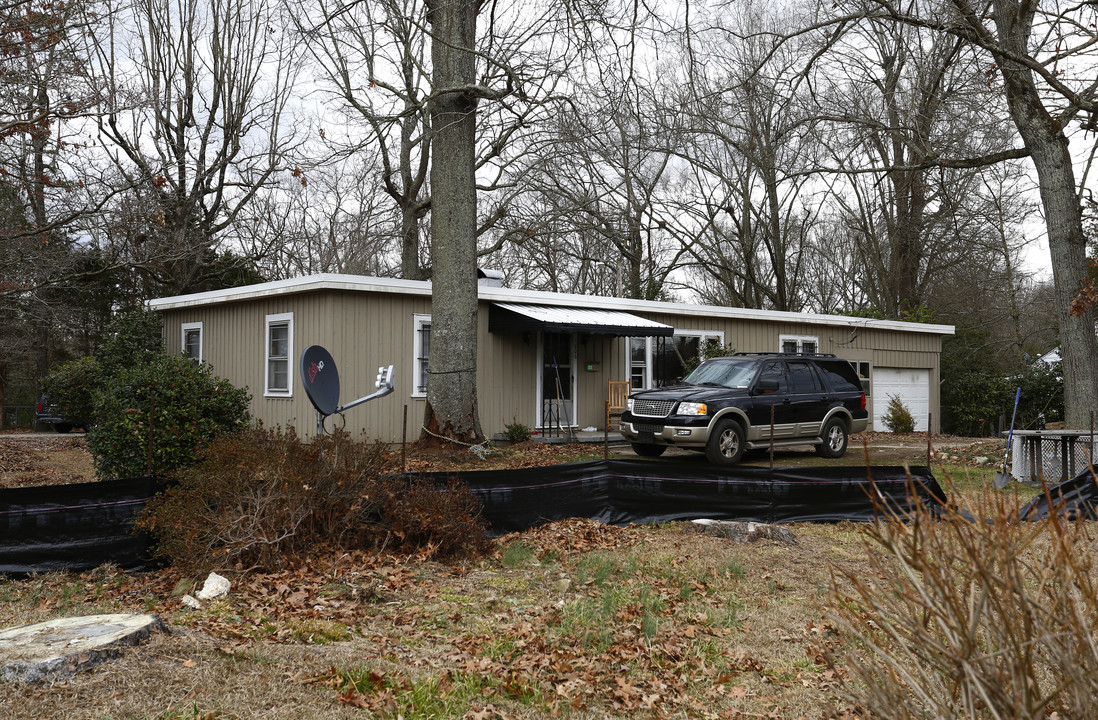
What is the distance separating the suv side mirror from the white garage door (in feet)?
35.1

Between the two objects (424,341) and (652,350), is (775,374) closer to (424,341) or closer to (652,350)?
(652,350)

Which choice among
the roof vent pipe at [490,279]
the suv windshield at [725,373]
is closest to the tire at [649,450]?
the suv windshield at [725,373]

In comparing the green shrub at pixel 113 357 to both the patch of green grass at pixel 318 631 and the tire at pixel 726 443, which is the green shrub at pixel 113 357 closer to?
the tire at pixel 726 443

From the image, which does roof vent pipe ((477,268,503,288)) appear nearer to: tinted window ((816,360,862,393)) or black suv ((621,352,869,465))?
black suv ((621,352,869,465))

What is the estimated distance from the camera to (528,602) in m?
6.35

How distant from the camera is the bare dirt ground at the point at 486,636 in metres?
4.28

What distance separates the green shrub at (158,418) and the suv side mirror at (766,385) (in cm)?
768

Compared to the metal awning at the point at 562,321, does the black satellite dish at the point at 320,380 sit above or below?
below

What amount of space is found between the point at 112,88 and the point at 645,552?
9.21m

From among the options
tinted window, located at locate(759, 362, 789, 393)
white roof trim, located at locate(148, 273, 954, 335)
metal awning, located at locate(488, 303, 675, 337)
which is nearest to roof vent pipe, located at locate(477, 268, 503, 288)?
white roof trim, located at locate(148, 273, 954, 335)

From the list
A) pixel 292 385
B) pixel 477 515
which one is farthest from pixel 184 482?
pixel 292 385

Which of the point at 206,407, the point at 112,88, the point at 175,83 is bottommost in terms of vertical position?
the point at 206,407

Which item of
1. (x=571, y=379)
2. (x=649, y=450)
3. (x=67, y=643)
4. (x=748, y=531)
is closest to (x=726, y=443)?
(x=649, y=450)

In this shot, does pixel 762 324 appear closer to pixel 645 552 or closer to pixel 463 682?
pixel 645 552
